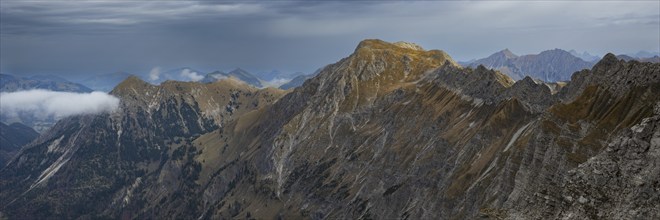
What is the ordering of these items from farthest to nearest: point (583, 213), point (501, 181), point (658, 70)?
1. point (501, 181)
2. point (658, 70)
3. point (583, 213)

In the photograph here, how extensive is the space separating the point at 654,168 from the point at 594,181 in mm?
6122

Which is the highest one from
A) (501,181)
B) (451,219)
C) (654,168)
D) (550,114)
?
(654,168)

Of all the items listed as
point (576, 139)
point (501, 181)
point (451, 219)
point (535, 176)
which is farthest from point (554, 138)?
point (451, 219)

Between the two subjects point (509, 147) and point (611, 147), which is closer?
point (611, 147)

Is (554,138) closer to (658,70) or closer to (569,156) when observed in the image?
(569,156)

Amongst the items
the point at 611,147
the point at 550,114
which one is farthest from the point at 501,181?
the point at 611,147

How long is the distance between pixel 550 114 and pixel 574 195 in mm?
79789

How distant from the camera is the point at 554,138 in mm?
119875

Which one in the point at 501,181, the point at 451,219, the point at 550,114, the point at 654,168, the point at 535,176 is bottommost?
the point at 451,219

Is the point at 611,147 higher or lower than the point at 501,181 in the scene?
higher

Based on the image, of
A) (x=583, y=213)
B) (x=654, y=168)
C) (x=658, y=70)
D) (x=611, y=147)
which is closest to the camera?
(x=654, y=168)

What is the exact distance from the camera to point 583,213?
52.7 metres

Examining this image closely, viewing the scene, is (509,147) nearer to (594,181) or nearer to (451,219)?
(451,219)

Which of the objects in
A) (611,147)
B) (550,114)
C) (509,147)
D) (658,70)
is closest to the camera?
(611,147)
